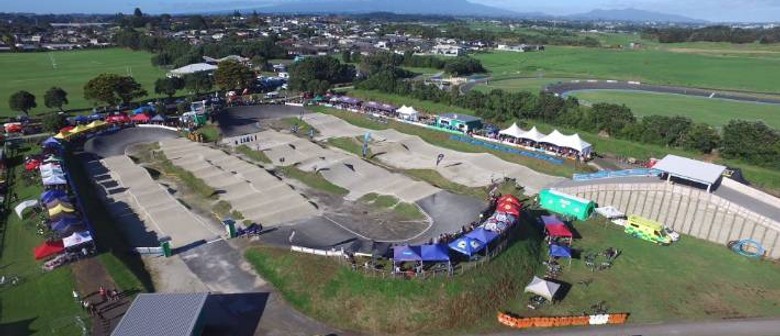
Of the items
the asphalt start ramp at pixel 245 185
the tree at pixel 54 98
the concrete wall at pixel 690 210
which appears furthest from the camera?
the tree at pixel 54 98

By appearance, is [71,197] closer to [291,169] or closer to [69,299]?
[69,299]

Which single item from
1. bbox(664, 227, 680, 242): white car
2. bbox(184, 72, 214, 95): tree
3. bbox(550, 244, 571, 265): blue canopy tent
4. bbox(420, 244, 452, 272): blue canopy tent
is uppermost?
bbox(184, 72, 214, 95): tree

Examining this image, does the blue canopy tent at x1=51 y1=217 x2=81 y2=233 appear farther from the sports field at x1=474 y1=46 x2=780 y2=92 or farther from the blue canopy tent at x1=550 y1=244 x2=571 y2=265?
the sports field at x1=474 y1=46 x2=780 y2=92

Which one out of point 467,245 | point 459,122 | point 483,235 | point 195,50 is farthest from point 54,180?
point 195,50

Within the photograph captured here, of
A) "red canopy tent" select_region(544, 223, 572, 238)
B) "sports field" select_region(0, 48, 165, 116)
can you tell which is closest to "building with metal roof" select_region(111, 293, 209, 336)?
"red canopy tent" select_region(544, 223, 572, 238)

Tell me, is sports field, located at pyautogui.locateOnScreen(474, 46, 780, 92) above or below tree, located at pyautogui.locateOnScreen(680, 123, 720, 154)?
above

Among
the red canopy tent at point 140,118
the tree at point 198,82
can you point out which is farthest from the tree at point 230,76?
the red canopy tent at point 140,118

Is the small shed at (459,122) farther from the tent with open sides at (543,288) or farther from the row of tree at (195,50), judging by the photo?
the row of tree at (195,50)
